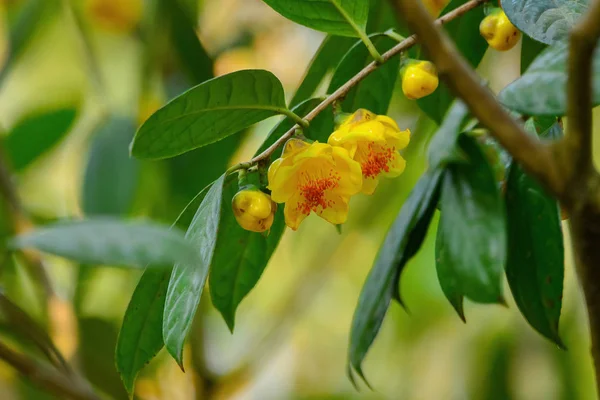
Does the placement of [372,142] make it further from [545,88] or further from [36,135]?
[36,135]

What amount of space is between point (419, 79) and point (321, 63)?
238 millimetres

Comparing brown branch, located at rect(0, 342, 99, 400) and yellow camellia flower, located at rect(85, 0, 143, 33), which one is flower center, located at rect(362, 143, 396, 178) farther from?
yellow camellia flower, located at rect(85, 0, 143, 33)

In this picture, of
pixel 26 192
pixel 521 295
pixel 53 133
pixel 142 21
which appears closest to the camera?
pixel 521 295

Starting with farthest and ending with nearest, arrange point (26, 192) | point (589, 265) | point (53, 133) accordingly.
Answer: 1. point (26, 192)
2. point (53, 133)
3. point (589, 265)

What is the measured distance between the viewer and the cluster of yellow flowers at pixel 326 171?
1.97 ft

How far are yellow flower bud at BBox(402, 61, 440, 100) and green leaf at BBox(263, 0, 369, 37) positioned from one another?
62 mm

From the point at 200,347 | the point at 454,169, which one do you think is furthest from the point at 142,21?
the point at 454,169

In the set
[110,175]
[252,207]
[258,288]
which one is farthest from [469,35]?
[258,288]

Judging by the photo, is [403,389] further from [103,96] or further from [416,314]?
[103,96]

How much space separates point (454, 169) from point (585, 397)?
1418mm

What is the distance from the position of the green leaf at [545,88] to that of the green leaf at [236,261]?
316 millimetres

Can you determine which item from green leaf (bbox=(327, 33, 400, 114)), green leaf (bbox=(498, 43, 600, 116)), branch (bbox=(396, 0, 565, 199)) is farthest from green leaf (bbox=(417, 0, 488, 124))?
branch (bbox=(396, 0, 565, 199))

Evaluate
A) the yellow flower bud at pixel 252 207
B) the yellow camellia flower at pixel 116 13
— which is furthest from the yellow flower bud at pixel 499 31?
the yellow camellia flower at pixel 116 13

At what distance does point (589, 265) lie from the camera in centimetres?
43
